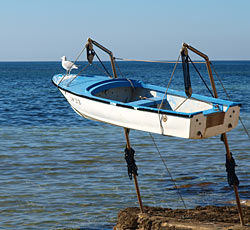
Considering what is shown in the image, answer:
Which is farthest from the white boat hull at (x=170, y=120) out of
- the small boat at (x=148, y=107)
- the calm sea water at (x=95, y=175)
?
the calm sea water at (x=95, y=175)

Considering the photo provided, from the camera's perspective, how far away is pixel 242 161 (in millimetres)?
17625

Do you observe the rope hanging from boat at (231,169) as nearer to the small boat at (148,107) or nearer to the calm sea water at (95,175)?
the small boat at (148,107)

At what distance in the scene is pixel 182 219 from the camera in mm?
10352

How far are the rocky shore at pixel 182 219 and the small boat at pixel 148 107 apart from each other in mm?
1896

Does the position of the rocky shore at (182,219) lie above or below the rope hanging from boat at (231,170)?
below

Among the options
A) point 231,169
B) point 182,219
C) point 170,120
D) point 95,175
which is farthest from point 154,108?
point 95,175

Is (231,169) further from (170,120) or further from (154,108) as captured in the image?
(154,108)

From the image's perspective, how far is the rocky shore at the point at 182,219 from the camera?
9.66 meters

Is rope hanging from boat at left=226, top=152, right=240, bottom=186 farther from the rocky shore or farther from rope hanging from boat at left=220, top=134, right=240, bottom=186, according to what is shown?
the rocky shore

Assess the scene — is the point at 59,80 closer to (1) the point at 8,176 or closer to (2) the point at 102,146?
(1) the point at 8,176

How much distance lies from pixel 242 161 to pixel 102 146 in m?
6.32

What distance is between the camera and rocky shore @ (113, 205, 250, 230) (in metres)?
9.66

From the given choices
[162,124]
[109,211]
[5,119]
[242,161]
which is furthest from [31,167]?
[5,119]

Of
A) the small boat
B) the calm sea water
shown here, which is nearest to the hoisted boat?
the small boat
